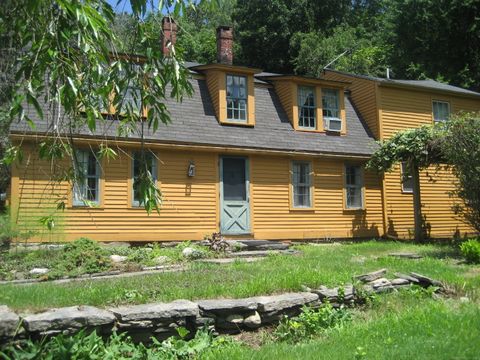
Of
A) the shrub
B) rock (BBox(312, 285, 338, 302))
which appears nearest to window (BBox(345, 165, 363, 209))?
the shrub

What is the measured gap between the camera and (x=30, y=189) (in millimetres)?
13461

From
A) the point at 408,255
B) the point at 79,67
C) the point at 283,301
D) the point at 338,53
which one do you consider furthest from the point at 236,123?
the point at 338,53

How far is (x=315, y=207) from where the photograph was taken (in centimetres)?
1738

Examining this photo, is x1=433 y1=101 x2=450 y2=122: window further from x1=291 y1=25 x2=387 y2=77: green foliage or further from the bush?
the bush

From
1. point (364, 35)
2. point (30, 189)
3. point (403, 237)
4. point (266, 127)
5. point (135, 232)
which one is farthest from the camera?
point (364, 35)

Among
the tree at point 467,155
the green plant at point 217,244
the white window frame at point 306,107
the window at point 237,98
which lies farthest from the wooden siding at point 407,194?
the green plant at point 217,244

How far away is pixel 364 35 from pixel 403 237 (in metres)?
26.2

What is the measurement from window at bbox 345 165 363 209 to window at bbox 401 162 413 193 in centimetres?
143

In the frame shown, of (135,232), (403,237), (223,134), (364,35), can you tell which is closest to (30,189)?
(135,232)

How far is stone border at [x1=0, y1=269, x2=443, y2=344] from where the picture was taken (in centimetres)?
546

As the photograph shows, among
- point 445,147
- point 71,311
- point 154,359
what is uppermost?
point 445,147

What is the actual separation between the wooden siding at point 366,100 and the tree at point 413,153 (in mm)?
2114

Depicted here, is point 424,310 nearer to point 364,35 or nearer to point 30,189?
point 30,189

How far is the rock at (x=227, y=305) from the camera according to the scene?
6.54 m
